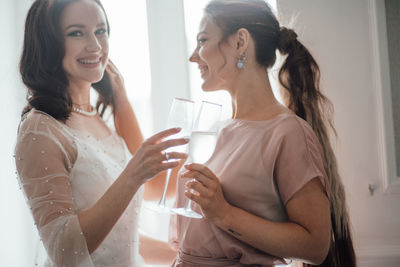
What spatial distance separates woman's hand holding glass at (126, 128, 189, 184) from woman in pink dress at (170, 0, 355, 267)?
61mm

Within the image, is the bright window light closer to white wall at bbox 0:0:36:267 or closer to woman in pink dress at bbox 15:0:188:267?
woman in pink dress at bbox 15:0:188:267

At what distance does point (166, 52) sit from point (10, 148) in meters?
1.03

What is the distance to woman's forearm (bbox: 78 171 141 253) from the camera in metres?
1.01

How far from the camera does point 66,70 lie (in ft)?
4.01

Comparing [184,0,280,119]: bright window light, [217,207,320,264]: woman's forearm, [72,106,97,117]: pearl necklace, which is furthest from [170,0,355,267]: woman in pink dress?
[184,0,280,119]: bright window light

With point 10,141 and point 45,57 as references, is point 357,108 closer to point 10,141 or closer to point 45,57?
point 45,57

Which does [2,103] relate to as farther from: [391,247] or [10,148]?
A: [391,247]

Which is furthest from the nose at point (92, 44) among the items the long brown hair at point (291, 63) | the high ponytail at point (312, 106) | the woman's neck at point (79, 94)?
the high ponytail at point (312, 106)

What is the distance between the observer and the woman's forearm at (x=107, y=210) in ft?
3.33

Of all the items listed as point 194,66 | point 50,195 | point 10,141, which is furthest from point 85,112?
point 10,141

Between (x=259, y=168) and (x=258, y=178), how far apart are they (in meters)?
0.03

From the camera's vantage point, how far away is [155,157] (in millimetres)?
984

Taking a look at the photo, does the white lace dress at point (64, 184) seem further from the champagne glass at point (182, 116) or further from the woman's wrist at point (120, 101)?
the champagne glass at point (182, 116)

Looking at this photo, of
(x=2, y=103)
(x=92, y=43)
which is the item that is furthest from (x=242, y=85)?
(x=2, y=103)
